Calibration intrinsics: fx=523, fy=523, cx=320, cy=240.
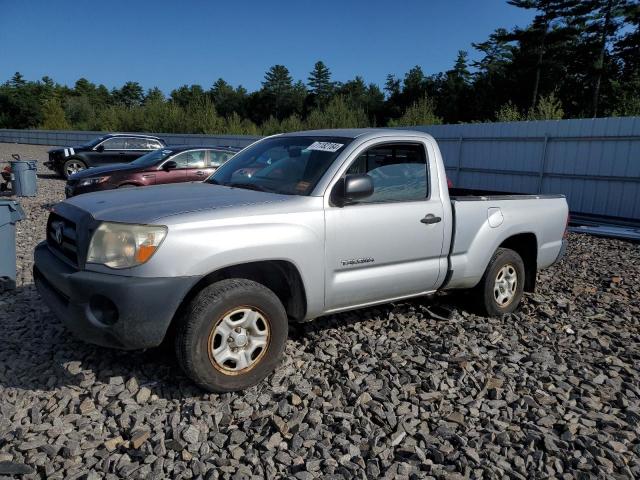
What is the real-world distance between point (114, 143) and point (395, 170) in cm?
1662

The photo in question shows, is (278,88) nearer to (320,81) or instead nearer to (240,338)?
(320,81)

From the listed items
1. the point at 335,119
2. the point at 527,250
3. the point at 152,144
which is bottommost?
the point at 527,250

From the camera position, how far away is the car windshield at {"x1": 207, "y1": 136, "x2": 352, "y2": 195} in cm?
386

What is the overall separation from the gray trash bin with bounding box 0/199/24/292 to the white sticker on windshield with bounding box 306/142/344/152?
3308mm

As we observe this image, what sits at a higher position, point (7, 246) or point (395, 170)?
point (395, 170)

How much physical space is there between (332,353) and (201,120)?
111 ft

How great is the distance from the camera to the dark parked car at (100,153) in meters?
17.8

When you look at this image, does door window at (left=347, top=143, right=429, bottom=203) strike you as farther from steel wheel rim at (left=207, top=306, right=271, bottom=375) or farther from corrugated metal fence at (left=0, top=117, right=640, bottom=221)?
corrugated metal fence at (left=0, top=117, right=640, bottom=221)

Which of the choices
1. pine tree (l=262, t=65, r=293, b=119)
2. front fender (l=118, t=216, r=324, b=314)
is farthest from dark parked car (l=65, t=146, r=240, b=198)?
pine tree (l=262, t=65, r=293, b=119)

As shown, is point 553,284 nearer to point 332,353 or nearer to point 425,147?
point 425,147

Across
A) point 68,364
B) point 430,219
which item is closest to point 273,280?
point 430,219

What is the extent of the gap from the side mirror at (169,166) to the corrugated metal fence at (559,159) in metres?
8.85

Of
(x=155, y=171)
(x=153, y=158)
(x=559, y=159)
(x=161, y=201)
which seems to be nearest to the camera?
(x=161, y=201)

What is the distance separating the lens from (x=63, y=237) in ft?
11.5
